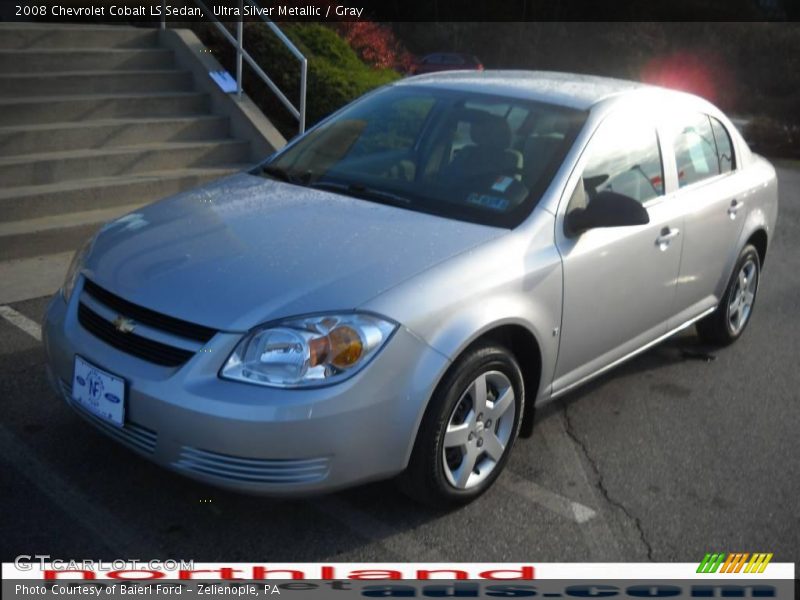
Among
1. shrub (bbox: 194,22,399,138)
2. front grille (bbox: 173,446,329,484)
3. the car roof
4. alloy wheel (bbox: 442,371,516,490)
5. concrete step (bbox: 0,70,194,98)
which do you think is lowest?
shrub (bbox: 194,22,399,138)

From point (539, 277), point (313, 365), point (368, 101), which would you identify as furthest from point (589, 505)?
point (368, 101)

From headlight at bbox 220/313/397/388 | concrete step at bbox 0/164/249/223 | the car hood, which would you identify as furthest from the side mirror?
concrete step at bbox 0/164/249/223

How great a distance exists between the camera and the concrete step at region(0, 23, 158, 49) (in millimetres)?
9062

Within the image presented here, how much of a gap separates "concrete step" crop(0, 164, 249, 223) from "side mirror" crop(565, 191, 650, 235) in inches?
180

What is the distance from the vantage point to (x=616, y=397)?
5230 mm

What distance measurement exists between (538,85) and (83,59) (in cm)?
567

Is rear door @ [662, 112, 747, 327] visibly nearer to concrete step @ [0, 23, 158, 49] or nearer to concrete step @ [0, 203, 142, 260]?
concrete step @ [0, 203, 142, 260]

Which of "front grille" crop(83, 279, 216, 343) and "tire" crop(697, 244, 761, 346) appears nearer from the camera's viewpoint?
"front grille" crop(83, 279, 216, 343)

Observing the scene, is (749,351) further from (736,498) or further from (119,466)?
(119,466)

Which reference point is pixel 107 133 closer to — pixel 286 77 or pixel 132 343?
pixel 286 77

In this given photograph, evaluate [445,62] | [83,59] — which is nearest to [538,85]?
[83,59]

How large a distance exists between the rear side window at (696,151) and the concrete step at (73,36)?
6230 millimetres

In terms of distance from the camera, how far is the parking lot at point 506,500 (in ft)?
11.9

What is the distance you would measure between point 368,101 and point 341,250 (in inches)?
65.7
